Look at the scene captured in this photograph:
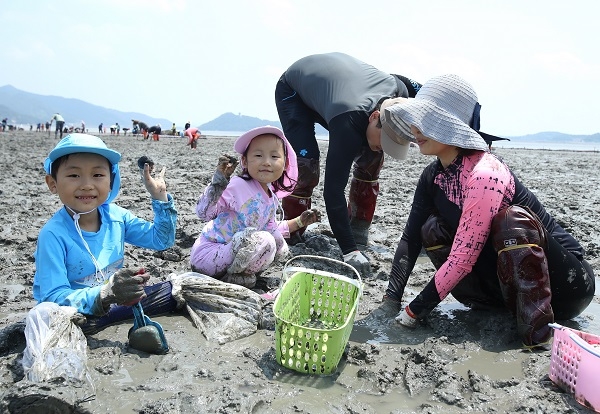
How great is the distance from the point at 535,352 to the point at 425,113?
1366mm

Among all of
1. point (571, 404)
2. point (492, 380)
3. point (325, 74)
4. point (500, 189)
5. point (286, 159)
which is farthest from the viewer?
point (325, 74)

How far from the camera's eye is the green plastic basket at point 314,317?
230 centimetres

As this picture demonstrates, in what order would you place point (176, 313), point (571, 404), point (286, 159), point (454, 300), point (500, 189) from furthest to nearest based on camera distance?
point (286, 159) → point (454, 300) → point (176, 313) → point (500, 189) → point (571, 404)

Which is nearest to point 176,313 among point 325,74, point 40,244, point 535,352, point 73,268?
point 73,268

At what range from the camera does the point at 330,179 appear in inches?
157

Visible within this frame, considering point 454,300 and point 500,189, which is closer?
point 500,189

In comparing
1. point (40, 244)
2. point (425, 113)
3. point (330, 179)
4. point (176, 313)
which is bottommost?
point (176, 313)

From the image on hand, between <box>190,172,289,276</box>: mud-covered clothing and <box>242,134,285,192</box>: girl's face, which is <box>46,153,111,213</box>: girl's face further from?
<box>242,134,285,192</box>: girl's face

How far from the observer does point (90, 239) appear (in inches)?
107

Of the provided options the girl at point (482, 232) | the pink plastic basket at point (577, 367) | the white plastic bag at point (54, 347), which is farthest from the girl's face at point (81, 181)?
the pink plastic basket at point (577, 367)

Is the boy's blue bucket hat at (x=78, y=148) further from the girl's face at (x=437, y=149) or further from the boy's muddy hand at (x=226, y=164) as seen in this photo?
the girl's face at (x=437, y=149)

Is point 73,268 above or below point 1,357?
above

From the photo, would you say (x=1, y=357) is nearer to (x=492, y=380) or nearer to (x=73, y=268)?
(x=73, y=268)

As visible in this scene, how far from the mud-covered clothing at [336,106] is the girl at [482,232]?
0.95 metres
